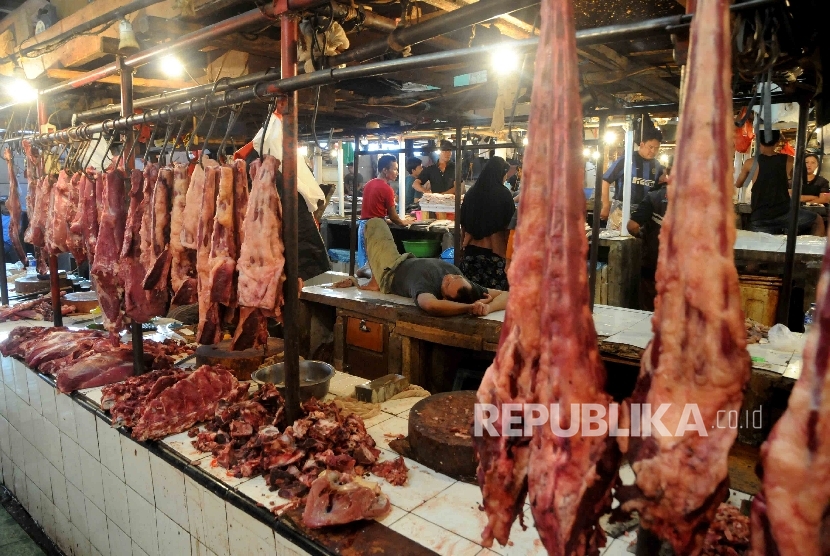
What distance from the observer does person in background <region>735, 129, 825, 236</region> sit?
8633 mm

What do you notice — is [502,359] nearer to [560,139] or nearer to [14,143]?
[560,139]

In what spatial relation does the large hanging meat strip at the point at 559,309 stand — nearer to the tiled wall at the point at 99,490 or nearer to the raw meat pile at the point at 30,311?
the tiled wall at the point at 99,490

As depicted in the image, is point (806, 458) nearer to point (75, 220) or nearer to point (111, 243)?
point (111, 243)

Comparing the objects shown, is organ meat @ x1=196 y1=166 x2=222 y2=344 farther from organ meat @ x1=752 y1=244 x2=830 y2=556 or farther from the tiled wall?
organ meat @ x1=752 y1=244 x2=830 y2=556

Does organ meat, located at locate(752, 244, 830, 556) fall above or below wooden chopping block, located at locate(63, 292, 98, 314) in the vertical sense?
above

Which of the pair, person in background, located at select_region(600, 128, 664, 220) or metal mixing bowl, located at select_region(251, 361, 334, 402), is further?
person in background, located at select_region(600, 128, 664, 220)

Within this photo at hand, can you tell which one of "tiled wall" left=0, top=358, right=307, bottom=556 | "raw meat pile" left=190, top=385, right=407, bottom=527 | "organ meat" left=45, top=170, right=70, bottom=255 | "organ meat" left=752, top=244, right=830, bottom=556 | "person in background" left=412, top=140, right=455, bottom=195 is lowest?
"tiled wall" left=0, top=358, right=307, bottom=556

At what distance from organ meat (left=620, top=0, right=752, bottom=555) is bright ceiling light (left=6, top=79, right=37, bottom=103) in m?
6.32

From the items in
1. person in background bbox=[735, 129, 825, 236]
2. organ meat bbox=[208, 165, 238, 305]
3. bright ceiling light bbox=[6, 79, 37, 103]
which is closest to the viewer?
organ meat bbox=[208, 165, 238, 305]

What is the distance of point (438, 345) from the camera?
6324mm

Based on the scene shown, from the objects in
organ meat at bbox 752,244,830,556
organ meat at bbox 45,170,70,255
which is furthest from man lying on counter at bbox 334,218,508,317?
organ meat at bbox 752,244,830,556

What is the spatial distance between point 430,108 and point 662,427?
6.72m

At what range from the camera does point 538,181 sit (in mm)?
1531

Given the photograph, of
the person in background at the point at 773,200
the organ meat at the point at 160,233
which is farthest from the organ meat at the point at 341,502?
the person in background at the point at 773,200
